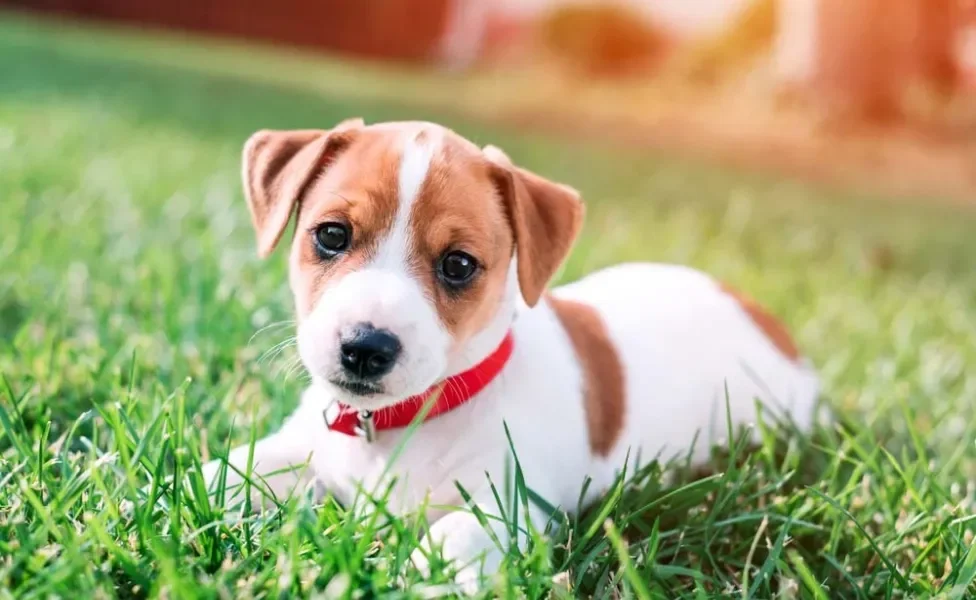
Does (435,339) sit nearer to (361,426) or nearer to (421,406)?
(421,406)

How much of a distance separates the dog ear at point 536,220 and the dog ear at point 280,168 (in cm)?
51

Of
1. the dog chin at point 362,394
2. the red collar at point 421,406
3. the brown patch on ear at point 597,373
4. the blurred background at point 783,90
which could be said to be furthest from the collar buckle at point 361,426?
the blurred background at point 783,90

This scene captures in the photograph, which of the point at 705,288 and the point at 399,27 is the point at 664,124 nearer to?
the point at 399,27

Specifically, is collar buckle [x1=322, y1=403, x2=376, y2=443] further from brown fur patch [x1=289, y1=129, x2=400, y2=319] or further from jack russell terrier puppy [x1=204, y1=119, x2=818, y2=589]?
brown fur patch [x1=289, y1=129, x2=400, y2=319]

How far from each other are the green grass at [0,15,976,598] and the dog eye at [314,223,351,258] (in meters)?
0.54

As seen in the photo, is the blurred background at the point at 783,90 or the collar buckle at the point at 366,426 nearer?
the collar buckle at the point at 366,426

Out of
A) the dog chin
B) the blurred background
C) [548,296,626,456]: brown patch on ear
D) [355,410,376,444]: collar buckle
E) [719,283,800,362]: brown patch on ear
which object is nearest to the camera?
the dog chin

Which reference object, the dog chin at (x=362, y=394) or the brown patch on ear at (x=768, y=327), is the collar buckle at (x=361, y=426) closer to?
the dog chin at (x=362, y=394)

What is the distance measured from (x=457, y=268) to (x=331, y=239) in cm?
38

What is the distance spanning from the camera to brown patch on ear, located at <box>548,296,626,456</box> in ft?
10.9

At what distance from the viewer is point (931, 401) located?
500 centimetres

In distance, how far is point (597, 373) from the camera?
3.42m

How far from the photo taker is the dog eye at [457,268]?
287cm

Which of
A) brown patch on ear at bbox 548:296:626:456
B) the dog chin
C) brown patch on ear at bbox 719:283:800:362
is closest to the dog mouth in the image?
the dog chin
